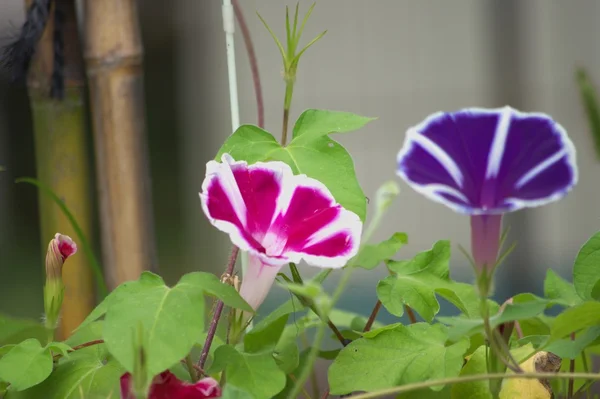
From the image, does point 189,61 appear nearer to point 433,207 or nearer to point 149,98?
point 149,98

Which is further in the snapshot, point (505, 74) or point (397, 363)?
point (505, 74)

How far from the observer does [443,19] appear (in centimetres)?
229

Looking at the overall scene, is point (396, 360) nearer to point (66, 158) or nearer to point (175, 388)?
point (175, 388)

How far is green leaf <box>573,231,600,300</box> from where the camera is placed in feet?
1.37

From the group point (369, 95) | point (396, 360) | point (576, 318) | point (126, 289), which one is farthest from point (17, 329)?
point (369, 95)

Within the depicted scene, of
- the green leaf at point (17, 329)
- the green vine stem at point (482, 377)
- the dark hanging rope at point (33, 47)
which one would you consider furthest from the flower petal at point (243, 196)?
the dark hanging rope at point (33, 47)

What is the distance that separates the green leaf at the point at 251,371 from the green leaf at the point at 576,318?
148 mm

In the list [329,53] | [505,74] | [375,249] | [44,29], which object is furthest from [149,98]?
[375,249]

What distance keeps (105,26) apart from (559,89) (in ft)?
6.48

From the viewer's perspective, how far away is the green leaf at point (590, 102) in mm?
273

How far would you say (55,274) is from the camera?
466mm

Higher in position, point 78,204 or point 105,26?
point 105,26

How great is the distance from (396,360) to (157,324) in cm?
15

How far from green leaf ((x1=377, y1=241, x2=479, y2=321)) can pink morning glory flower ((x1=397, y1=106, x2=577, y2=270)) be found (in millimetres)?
103
